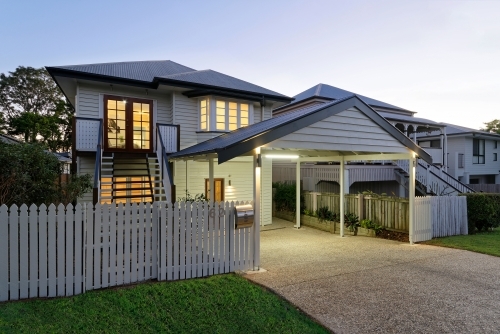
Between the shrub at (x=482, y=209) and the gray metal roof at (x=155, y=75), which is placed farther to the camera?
the shrub at (x=482, y=209)

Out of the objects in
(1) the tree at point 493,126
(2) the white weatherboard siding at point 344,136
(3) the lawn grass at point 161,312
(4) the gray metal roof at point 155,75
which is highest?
(1) the tree at point 493,126

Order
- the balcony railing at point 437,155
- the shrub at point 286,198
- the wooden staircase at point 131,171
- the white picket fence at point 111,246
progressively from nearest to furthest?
the white picket fence at point 111,246, the wooden staircase at point 131,171, the shrub at point 286,198, the balcony railing at point 437,155

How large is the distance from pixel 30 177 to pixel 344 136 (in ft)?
25.9

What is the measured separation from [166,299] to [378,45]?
1796cm

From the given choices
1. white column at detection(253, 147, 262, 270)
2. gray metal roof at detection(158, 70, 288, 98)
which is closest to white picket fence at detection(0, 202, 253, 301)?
white column at detection(253, 147, 262, 270)

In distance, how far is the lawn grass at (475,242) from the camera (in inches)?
347

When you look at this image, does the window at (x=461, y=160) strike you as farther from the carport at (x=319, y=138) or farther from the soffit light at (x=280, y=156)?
the soffit light at (x=280, y=156)

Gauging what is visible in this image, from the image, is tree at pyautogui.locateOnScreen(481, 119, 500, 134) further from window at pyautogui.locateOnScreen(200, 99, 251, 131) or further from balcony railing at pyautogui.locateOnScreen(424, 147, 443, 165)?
window at pyautogui.locateOnScreen(200, 99, 251, 131)

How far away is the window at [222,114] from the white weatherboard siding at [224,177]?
165cm

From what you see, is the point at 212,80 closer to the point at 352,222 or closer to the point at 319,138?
the point at 319,138

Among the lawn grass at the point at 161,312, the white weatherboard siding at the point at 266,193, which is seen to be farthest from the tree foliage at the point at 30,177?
the white weatherboard siding at the point at 266,193

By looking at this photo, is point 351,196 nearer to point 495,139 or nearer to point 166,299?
point 166,299

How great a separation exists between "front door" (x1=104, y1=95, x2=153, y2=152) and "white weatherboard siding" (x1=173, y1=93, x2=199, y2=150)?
3.66ft

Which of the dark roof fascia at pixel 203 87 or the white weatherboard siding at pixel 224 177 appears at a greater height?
the dark roof fascia at pixel 203 87
